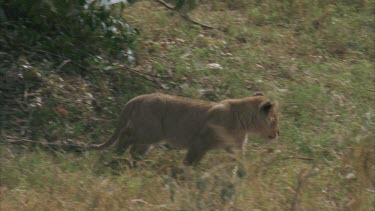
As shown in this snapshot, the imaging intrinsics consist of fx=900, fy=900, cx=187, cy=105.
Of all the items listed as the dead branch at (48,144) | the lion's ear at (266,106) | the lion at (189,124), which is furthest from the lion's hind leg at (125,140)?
the lion's ear at (266,106)

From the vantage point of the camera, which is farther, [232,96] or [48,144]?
[232,96]

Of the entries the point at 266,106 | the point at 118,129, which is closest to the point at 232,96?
the point at 266,106

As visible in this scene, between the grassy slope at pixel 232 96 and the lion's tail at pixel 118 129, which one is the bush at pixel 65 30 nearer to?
the grassy slope at pixel 232 96

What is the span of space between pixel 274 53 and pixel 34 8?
3.03 metres

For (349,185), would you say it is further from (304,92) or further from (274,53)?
(274,53)

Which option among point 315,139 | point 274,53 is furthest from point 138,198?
point 274,53

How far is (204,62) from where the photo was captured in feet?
31.8

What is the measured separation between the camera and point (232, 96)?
8.98 meters

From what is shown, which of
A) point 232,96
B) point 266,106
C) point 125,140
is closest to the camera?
point 125,140

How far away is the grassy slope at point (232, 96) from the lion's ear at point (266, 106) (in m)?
0.35

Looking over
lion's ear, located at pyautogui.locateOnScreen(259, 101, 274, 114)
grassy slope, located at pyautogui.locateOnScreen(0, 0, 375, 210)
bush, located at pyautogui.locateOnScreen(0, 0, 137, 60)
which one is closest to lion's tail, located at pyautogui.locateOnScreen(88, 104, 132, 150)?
grassy slope, located at pyautogui.locateOnScreen(0, 0, 375, 210)

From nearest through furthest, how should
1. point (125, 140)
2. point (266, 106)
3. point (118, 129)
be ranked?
1. point (125, 140)
2. point (118, 129)
3. point (266, 106)

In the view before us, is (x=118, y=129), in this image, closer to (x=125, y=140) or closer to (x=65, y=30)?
(x=125, y=140)

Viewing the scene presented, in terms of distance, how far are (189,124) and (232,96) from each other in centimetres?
149
